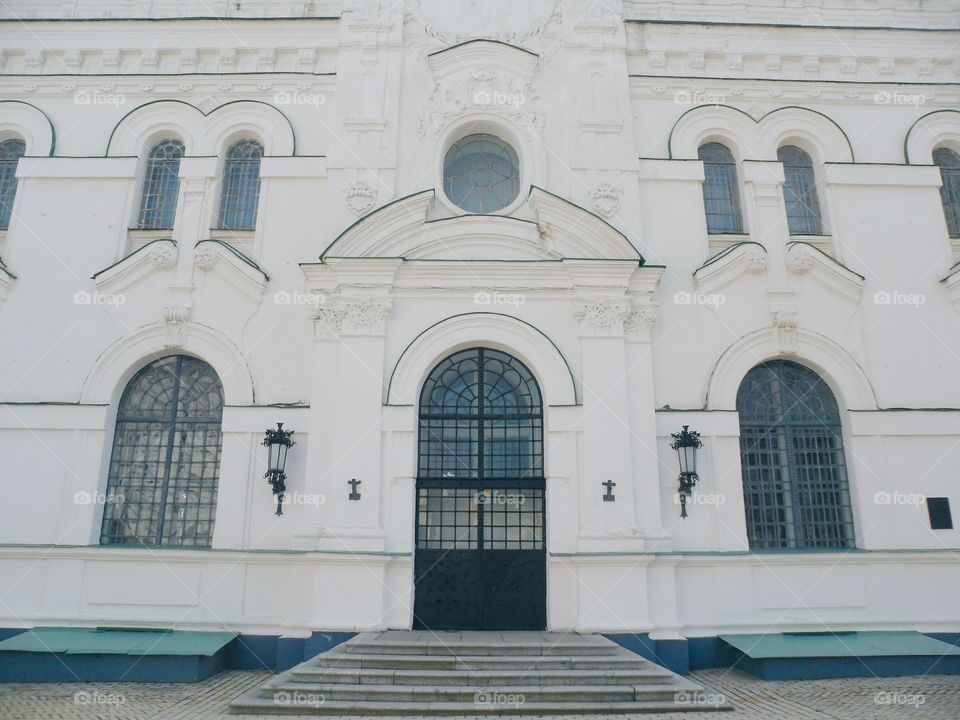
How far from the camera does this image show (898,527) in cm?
1080

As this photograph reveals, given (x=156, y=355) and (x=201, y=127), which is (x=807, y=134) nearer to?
(x=201, y=127)

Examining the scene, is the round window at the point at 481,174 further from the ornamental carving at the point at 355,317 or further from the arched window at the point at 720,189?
the arched window at the point at 720,189

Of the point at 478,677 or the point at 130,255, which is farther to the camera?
the point at 130,255

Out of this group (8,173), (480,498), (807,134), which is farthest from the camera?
(8,173)

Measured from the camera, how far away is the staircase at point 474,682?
26.0ft

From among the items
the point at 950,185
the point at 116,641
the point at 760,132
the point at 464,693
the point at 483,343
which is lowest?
the point at 464,693

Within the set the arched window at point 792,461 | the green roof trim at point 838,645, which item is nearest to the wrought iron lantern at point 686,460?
the arched window at point 792,461

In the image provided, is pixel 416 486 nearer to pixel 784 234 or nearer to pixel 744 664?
pixel 744 664

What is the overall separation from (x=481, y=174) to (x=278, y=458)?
6.37 m

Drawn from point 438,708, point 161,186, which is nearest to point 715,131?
point 161,186

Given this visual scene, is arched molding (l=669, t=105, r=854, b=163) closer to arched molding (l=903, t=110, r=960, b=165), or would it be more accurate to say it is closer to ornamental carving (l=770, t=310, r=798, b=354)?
arched molding (l=903, t=110, r=960, b=165)

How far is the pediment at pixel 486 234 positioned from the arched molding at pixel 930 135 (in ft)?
22.4

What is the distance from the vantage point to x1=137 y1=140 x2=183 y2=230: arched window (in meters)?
12.4

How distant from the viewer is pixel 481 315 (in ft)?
36.0
